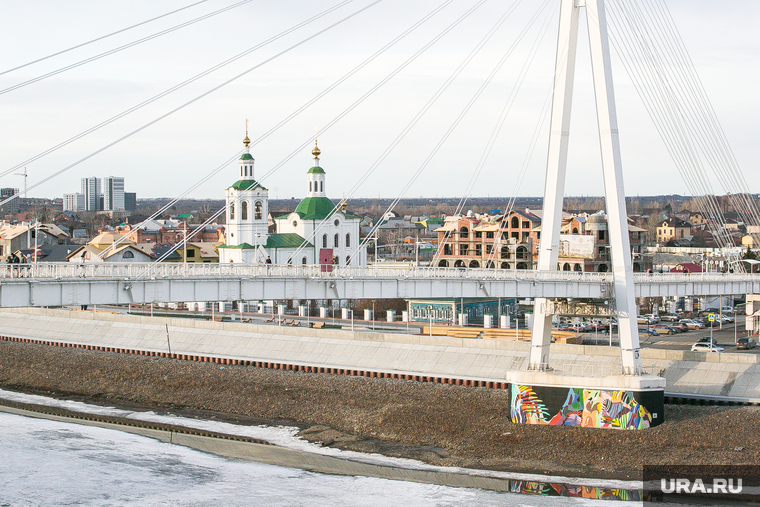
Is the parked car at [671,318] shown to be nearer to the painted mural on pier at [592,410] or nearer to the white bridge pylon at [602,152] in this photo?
the white bridge pylon at [602,152]

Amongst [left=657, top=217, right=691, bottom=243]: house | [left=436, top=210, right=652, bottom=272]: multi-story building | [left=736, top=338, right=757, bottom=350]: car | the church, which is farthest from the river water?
[left=657, top=217, right=691, bottom=243]: house

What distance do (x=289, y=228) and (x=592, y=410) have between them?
46.8 meters

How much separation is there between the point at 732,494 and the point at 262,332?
94.2 ft

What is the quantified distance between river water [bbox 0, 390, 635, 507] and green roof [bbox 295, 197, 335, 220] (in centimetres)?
4149

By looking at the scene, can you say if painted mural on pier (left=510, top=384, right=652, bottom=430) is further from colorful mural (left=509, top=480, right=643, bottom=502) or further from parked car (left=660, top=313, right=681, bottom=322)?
parked car (left=660, top=313, right=681, bottom=322)

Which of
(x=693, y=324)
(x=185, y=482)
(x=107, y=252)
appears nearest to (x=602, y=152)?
(x=185, y=482)

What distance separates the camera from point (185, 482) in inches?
1055

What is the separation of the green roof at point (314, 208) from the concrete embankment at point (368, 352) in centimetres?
2014

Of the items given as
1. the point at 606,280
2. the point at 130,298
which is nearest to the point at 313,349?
the point at 606,280

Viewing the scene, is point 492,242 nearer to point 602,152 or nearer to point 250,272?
point 602,152

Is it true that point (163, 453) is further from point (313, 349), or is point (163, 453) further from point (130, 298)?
point (313, 349)

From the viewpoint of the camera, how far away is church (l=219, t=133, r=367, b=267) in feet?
230

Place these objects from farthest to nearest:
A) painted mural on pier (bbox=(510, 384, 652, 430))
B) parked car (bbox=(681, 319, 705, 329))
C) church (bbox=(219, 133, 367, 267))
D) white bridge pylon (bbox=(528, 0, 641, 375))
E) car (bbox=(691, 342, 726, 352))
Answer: church (bbox=(219, 133, 367, 267))
parked car (bbox=(681, 319, 705, 329))
car (bbox=(691, 342, 726, 352))
painted mural on pier (bbox=(510, 384, 652, 430))
white bridge pylon (bbox=(528, 0, 641, 375))

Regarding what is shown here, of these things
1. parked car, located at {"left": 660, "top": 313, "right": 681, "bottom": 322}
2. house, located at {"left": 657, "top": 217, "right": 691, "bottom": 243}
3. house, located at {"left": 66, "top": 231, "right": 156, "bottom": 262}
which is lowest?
parked car, located at {"left": 660, "top": 313, "right": 681, "bottom": 322}
